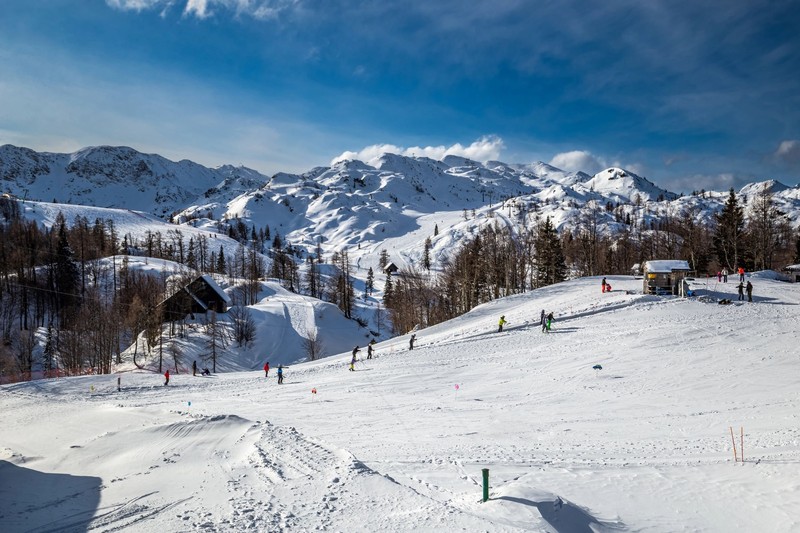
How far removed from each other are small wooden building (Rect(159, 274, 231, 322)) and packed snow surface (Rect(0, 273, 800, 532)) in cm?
2769

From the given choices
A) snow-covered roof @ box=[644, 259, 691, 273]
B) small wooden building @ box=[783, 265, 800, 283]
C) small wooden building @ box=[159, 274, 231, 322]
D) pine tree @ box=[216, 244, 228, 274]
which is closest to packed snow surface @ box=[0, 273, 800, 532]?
snow-covered roof @ box=[644, 259, 691, 273]

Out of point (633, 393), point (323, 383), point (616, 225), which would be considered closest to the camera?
point (633, 393)

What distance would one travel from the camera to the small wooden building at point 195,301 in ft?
188

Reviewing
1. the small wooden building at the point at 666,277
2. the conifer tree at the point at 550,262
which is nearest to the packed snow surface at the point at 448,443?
the small wooden building at the point at 666,277

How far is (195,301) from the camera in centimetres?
5994

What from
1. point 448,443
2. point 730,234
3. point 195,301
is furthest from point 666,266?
point 195,301

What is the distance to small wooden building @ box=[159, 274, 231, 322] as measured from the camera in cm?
5722

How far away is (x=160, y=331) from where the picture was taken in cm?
4856

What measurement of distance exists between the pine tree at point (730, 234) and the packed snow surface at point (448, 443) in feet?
115

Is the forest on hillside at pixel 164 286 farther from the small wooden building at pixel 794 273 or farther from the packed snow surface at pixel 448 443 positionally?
the packed snow surface at pixel 448 443

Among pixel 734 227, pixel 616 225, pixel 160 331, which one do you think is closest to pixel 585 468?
pixel 160 331

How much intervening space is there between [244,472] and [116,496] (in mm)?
2981

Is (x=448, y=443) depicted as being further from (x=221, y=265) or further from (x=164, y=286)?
(x=221, y=265)

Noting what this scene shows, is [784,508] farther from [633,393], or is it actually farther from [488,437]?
[633,393]
